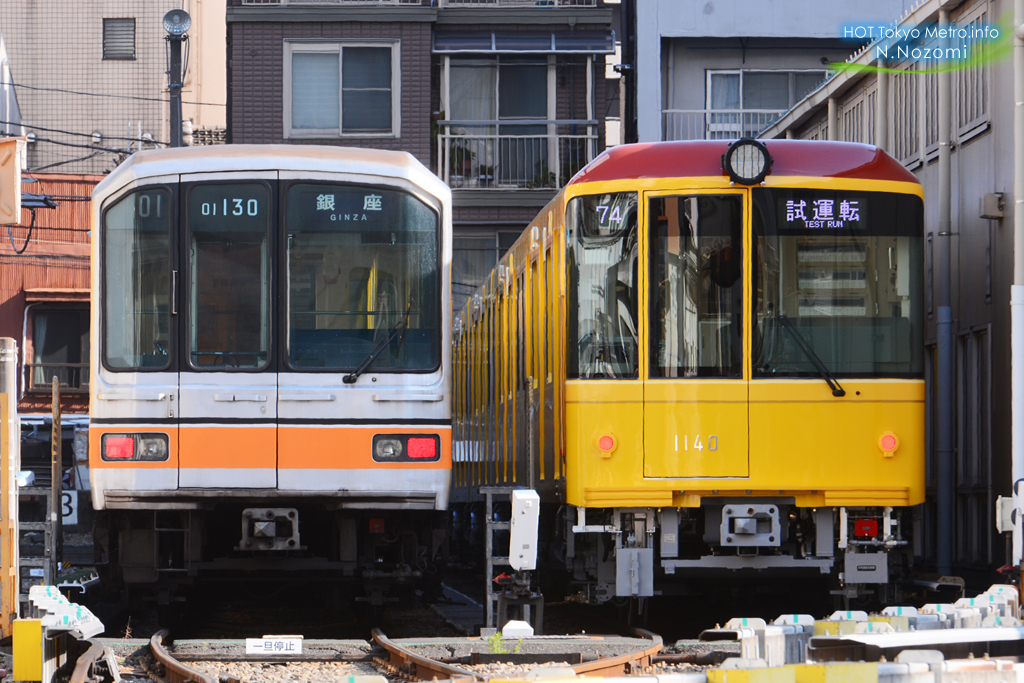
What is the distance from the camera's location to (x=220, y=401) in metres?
7.76

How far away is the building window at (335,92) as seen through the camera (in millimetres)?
19578

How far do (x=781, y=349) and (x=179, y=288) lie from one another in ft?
12.1

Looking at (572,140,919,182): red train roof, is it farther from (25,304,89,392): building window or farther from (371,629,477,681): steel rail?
(25,304,89,392): building window

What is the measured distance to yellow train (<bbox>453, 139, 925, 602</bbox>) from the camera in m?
7.71

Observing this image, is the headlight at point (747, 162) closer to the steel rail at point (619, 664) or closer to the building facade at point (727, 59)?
the steel rail at point (619, 664)

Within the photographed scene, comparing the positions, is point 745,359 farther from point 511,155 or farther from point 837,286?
point 511,155

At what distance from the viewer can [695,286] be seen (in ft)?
25.7

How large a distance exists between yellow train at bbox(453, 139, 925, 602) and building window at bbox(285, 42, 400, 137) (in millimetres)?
12121

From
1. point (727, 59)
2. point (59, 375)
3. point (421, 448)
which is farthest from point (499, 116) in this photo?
point (421, 448)

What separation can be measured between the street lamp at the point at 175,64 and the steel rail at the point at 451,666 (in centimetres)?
909

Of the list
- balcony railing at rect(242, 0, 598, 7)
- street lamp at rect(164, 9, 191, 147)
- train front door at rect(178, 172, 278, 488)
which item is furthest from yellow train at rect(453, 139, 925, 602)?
balcony railing at rect(242, 0, 598, 7)

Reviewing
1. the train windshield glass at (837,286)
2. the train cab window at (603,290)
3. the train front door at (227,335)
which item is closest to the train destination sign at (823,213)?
the train windshield glass at (837,286)

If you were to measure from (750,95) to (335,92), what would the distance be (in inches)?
255

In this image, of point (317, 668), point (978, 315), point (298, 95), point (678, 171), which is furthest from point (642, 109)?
point (317, 668)
